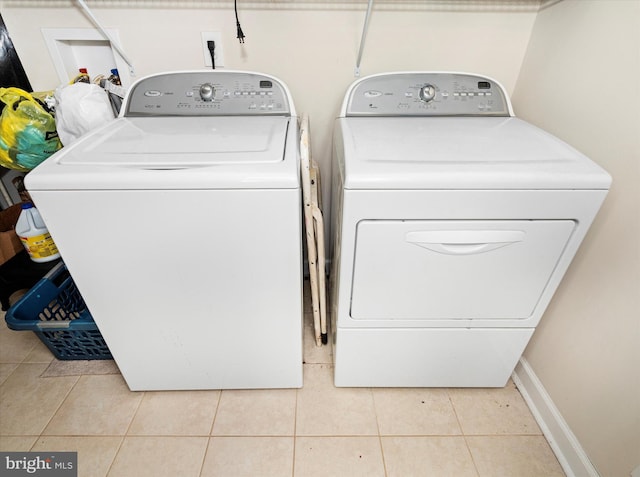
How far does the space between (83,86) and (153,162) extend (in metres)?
0.74

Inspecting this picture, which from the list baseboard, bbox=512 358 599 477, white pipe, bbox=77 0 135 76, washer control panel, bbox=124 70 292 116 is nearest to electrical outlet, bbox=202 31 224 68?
washer control panel, bbox=124 70 292 116

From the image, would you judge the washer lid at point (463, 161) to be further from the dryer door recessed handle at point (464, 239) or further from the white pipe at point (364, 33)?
the white pipe at point (364, 33)

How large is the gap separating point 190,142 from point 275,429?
112cm

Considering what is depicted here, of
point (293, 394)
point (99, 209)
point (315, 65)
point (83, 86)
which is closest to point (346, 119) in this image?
point (315, 65)

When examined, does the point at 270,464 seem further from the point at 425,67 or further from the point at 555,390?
A: the point at 425,67

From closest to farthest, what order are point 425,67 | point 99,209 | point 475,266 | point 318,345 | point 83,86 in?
point 99,209 < point 475,266 < point 83,86 < point 425,67 < point 318,345

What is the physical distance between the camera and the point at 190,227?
0.89 m

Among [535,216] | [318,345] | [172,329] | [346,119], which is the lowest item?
[318,345]

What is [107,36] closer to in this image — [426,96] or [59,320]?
[59,320]

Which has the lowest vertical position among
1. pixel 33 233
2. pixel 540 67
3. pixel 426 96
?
pixel 33 233

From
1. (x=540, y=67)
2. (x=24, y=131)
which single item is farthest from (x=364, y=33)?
(x=24, y=131)

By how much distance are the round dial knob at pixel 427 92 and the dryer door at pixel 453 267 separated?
26.9 inches

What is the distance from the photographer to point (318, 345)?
159 centimetres

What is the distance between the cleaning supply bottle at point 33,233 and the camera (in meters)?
1.43
